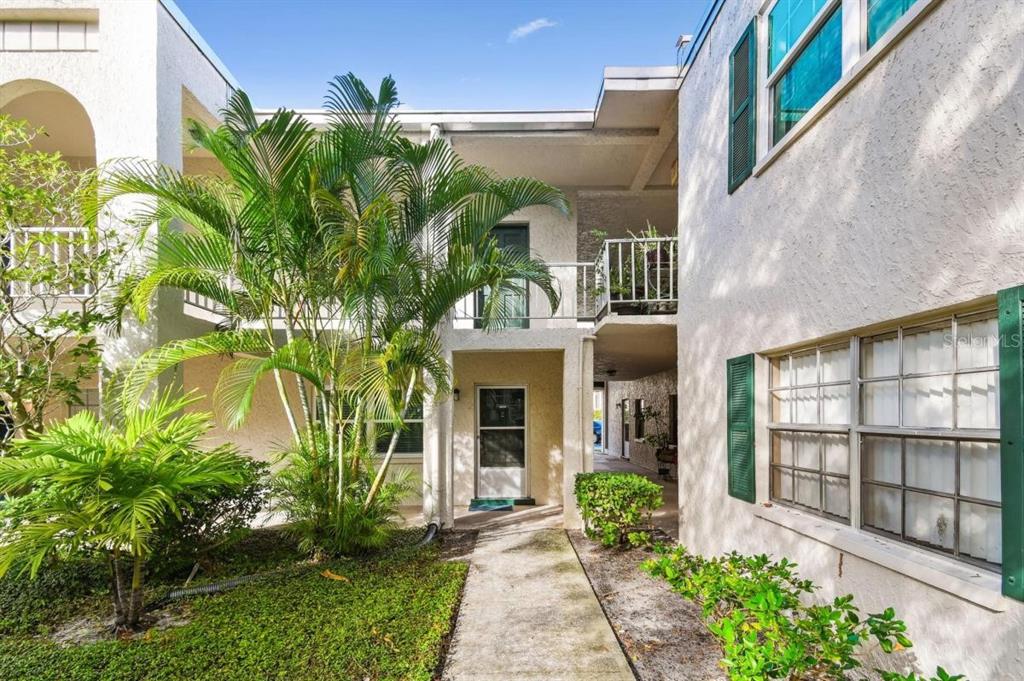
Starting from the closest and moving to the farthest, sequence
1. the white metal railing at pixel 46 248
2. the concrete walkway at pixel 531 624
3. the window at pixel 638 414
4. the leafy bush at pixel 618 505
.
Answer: the concrete walkway at pixel 531 624 → the white metal railing at pixel 46 248 → the leafy bush at pixel 618 505 → the window at pixel 638 414

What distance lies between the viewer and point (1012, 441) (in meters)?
2.27

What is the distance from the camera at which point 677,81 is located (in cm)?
681

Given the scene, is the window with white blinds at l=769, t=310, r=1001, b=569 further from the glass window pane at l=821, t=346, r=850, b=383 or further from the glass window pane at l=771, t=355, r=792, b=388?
the glass window pane at l=771, t=355, r=792, b=388

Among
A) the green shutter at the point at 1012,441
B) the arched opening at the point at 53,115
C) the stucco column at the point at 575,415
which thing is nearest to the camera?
the green shutter at the point at 1012,441

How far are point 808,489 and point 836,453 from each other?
0.49 meters

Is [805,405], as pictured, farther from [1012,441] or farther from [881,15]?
[881,15]

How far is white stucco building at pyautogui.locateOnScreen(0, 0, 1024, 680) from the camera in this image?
249 cm

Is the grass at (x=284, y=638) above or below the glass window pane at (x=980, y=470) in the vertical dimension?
below

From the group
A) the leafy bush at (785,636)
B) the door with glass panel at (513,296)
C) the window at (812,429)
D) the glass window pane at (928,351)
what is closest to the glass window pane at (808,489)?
the window at (812,429)

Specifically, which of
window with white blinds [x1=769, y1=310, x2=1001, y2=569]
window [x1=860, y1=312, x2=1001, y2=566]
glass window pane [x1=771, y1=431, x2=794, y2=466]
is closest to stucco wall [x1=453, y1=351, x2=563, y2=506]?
glass window pane [x1=771, y1=431, x2=794, y2=466]

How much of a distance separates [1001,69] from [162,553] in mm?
6982

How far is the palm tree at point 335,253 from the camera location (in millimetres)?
→ 5297

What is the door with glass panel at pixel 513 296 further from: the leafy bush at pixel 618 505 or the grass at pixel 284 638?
the grass at pixel 284 638

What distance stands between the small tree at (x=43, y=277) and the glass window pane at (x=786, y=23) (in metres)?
6.44
